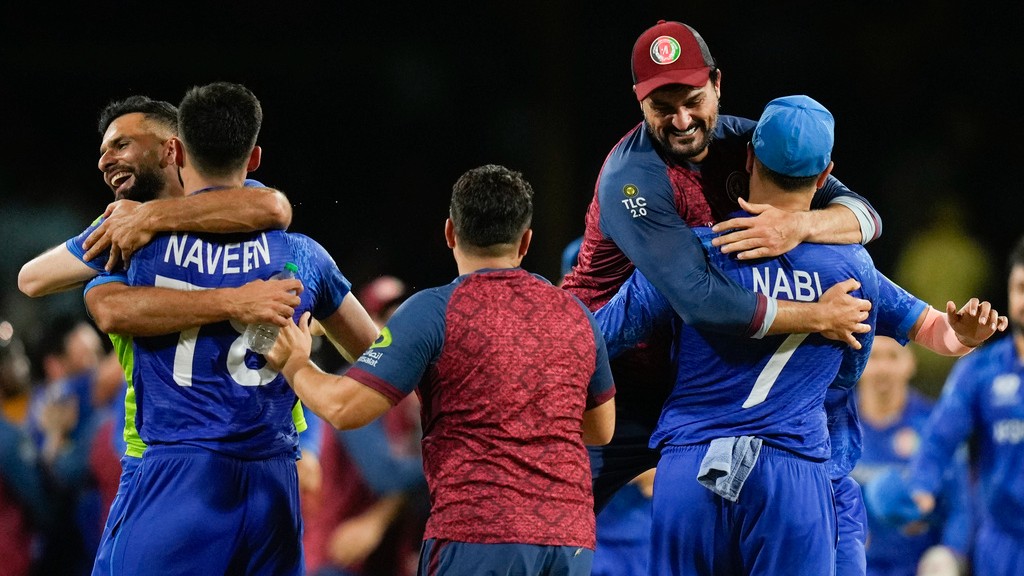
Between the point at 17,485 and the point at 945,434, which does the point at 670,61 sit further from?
the point at 17,485

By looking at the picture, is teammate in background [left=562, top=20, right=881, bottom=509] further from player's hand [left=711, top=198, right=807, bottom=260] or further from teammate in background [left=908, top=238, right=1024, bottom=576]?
teammate in background [left=908, top=238, right=1024, bottom=576]

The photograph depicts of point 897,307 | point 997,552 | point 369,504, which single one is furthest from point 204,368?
point 997,552

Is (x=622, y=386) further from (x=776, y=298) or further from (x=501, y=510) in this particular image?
(x=501, y=510)

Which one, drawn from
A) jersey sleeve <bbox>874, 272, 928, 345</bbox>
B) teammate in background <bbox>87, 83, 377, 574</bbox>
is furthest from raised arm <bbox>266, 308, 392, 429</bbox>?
jersey sleeve <bbox>874, 272, 928, 345</bbox>

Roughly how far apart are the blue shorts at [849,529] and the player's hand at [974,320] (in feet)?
2.22

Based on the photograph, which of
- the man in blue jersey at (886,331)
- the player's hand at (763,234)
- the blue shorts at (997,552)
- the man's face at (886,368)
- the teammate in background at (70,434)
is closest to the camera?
the player's hand at (763,234)

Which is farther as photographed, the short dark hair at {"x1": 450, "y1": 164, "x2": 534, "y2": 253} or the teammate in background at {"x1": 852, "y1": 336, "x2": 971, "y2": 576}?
the teammate in background at {"x1": 852, "y1": 336, "x2": 971, "y2": 576}

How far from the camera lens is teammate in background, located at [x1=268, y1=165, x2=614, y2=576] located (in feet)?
11.2

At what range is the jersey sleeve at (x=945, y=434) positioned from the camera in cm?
715

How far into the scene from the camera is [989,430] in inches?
282

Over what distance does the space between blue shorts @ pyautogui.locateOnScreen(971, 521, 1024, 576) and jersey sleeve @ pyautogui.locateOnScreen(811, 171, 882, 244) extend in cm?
359

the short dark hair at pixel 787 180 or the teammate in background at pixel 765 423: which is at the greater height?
the short dark hair at pixel 787 180

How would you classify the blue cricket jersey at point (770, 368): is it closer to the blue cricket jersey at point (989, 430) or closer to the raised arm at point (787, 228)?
the raised arm at point (787, 228)

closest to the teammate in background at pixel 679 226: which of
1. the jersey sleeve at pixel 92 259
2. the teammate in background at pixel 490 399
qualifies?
the teammate in background at pixel 490 399
